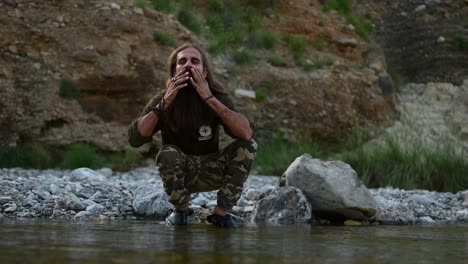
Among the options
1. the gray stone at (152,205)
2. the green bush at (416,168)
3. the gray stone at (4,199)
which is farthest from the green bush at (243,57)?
the gray stone at (4,199)

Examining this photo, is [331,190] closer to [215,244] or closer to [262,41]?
[215,244]

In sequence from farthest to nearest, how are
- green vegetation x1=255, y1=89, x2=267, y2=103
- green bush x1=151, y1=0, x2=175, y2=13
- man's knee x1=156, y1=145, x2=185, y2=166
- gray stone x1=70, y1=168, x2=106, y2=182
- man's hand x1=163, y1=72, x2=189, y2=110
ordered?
green bush x1=151, y1=0, x2=175, y2=13 < green vegetation x1=255, y1=89, x2=267, y2=103 < gray stone x1=70, y1=168, x2=106, y2=182 < man's knee x1=156, y1=145, x2=185, y2=166 < man's hand x1=163, y1=72, x2=189, y2=110

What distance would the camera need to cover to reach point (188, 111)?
404 centimetres

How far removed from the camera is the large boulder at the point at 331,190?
4.94 metres

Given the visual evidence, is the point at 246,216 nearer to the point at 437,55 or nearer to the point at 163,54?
the point at 163,54

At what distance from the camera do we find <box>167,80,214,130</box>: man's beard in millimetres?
4035

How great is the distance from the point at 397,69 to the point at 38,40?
772 cm

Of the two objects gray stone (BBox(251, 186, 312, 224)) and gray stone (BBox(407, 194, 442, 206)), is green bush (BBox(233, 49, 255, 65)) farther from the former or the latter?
gray stone (BBox(251, 186, 312, 224))

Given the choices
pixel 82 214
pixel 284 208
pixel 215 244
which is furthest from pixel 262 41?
pixel 215 244

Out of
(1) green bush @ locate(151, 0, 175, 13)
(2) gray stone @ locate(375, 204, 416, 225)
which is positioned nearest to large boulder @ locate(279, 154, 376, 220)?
(2) gray stone @ locate(375, 204, 416, 225)

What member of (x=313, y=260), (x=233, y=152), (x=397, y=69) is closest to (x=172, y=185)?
(x=233, y=152)

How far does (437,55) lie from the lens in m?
14.8

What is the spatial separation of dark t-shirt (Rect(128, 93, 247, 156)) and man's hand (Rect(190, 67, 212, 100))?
7.2 inches

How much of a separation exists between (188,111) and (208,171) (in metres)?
0.41
